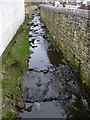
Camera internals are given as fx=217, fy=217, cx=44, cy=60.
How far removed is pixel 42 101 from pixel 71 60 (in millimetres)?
5432

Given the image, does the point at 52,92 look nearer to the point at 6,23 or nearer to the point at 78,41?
the point at 78,41

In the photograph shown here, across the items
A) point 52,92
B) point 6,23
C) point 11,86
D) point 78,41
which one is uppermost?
point 6,23

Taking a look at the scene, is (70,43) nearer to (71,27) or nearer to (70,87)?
(71,27)

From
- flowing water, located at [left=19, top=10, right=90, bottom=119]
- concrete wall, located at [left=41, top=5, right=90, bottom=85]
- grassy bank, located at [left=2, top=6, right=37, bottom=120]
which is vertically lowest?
flowing water, located at [left=19, top=10, right=90, bottom=119]

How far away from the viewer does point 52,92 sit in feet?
40.5

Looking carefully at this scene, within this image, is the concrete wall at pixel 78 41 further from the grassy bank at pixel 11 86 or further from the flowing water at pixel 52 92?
the grassy bank at pixel 11 86

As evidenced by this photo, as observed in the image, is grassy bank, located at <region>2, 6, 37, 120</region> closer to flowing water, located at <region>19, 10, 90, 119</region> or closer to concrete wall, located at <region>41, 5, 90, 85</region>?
flowing water, located at <region>19, 10, 90, 119</region>

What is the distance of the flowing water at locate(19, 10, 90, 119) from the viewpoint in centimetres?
1043

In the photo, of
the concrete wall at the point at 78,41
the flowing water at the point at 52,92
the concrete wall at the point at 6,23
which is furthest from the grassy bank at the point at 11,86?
the concrete wall at the point at 78,41

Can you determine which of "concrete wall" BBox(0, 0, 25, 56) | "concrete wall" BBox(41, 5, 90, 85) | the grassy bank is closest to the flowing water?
the grassy bank

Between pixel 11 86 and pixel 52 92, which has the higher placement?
pixel 11 86

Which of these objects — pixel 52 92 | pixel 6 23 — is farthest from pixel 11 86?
pixel 6 23

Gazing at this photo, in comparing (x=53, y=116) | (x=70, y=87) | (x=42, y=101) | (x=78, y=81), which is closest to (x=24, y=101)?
(x=42, y=101)

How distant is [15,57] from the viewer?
16.2m
